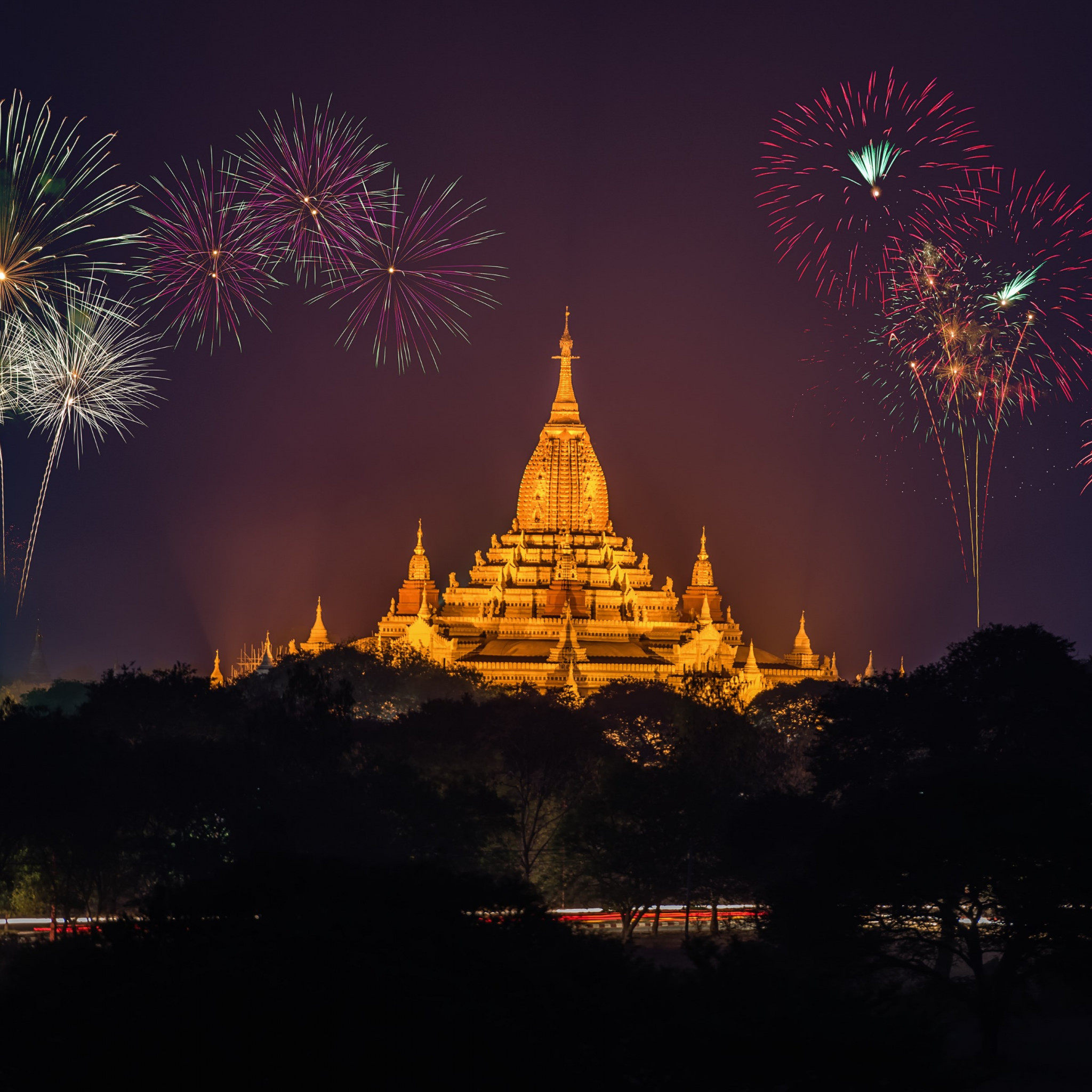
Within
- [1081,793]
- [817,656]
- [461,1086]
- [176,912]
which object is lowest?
[461,1086]

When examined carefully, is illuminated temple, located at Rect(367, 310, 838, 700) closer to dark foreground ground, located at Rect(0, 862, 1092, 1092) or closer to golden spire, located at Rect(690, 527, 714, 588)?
golden spire, located at Rect(690, 527, 714, 588)

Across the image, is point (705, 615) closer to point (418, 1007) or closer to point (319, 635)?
point (319, 635)

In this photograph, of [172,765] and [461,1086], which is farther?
[172,765]

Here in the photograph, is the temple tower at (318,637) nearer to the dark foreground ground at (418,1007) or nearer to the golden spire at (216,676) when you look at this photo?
the golden spire at (216,676)

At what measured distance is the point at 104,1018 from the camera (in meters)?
43.4

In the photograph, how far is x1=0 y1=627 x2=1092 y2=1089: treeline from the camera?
4428cm

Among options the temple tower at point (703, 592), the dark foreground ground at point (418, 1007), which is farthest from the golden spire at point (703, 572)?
the dark foreground ground at point (418, 1007)

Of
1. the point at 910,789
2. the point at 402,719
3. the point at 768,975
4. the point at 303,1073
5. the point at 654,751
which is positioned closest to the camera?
the point at 303,1073

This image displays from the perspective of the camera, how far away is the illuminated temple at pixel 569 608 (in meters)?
147

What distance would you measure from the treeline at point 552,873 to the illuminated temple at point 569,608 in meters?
43.4

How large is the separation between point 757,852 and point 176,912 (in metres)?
24.1

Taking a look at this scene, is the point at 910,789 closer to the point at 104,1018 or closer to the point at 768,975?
the point at 768,975

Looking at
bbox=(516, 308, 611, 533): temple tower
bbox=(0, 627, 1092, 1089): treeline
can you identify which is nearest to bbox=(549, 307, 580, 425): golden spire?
bbox=(516, 308, 611, 533): temple tower

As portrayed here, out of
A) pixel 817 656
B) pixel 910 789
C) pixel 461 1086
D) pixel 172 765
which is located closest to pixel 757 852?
pixel 910 789
